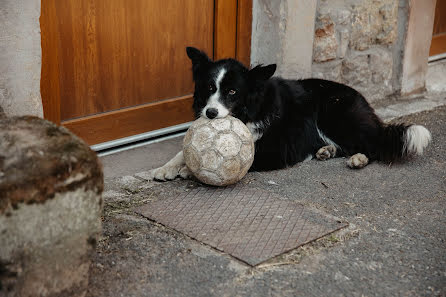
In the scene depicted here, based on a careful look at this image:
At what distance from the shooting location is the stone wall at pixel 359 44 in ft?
16.6

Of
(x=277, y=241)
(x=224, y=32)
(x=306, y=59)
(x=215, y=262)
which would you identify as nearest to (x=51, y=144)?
(x=215, y=262)

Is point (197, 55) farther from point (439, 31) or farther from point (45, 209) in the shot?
point (439, 31)

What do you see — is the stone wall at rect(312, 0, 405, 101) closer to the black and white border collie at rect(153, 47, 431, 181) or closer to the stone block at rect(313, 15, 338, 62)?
the stone block at rect(313, 15, 338, 62)

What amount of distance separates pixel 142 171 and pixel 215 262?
1.40 metres

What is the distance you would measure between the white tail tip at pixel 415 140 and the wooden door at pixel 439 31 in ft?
8.36

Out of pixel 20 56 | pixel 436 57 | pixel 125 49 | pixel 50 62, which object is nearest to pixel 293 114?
pixel 125 49

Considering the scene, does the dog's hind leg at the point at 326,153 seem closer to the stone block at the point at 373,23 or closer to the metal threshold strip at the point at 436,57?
the stone block at the point at 373,23

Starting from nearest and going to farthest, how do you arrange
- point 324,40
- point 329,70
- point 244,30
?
point 244,30 < point 324,40 < point 329,70

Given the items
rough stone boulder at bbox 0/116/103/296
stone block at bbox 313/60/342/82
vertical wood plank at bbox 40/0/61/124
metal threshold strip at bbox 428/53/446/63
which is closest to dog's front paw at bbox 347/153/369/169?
stone block at bbox 313/60/342/82

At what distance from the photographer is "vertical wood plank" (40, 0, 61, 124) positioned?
3.71 metres

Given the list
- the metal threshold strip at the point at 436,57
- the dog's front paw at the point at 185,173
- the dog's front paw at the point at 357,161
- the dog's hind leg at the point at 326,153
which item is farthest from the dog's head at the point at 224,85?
the metal threshold strip at the point at 436,57

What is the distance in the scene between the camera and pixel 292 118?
4332 millimetres

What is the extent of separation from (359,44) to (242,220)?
8.98ft

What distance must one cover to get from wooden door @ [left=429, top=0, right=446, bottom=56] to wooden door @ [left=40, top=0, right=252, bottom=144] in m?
2.73
